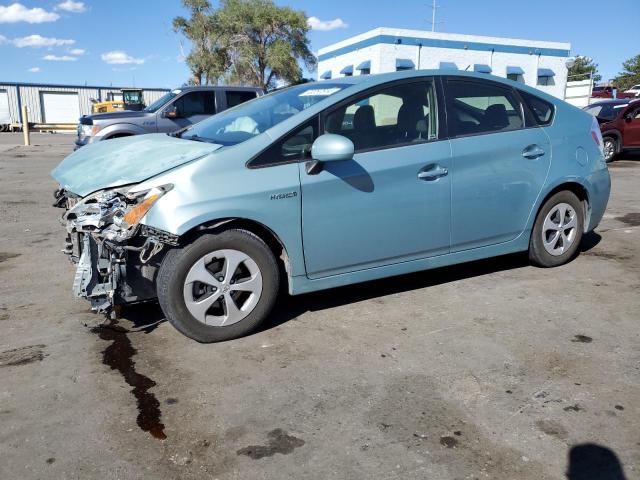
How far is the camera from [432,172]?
13.7 ft

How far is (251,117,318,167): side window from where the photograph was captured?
371 centimetres

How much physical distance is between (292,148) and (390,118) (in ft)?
2.86

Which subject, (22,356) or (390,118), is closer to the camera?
(22,356)

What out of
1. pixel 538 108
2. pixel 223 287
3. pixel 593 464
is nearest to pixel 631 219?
pixel 538 108

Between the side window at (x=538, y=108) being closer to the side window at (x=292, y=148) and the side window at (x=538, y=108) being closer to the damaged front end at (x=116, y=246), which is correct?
the side window at (x=292, y=148)

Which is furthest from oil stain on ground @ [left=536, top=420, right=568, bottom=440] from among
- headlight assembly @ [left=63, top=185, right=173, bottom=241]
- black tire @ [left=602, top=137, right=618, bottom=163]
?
black tire @ [left=602, top=137, right=618, bottom=163]

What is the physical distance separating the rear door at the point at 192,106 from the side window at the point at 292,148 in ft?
28.9

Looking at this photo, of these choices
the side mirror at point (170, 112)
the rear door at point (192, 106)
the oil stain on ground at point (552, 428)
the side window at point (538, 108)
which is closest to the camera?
the oil stain on ground at point (552, 428)

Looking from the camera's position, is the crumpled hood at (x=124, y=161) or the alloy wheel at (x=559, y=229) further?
the alloy wheel at (x=559, y=229)

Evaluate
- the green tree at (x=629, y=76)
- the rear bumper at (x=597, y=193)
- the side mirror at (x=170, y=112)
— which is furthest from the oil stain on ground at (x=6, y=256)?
the green tree at (x=629, y=76)

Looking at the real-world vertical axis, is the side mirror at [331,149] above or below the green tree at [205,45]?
below

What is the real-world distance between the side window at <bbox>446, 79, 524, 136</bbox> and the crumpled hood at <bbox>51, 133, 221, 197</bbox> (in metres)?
1.88

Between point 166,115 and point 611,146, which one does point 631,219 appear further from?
point 166,115

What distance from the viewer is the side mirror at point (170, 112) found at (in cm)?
1200
